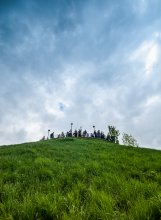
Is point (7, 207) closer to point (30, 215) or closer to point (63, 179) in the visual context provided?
point (30, 215)

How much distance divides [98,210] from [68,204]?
888mm

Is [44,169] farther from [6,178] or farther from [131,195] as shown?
[131,195]

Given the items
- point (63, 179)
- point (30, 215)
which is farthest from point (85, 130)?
point (30, 215)

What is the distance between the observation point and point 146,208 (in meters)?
5.10

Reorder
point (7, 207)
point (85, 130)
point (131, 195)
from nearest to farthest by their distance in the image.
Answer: point (7, 207) < point (131, 195) < point (85, 130)

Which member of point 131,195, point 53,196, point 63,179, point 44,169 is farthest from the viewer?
point 44,169

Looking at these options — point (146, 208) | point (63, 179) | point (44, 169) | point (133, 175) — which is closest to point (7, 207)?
point (146, 208)

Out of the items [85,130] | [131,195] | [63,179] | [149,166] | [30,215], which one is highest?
[85,130]

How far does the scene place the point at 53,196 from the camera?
21.2ft

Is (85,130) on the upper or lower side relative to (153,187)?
upper

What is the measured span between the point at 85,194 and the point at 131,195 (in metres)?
1.23

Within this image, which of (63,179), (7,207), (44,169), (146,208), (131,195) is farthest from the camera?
(44,169)

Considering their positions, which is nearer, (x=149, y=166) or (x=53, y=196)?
(x=53, y=196)

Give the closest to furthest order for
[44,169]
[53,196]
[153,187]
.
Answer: [53,196]
[153,187]
[44,169]
